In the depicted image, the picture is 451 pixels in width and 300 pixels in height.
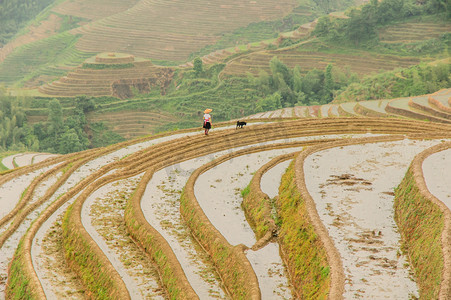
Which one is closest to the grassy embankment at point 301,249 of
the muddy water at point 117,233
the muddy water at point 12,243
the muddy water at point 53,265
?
the muddy water at point 117,233

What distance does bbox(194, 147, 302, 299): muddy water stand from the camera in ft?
37.8

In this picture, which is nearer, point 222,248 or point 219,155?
point 222,248

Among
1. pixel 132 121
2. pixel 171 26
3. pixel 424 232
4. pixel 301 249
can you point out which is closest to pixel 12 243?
pixel 301 249

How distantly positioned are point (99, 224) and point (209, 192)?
3.72 meters

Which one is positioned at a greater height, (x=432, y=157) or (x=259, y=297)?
(x=432, y=157)

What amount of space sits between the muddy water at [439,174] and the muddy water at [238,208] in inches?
167

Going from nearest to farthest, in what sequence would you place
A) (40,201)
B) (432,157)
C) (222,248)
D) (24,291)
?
1. (24,291)
2. (222,248)
3. (432,157)
4. (40,201)

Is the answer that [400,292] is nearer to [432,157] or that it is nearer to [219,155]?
[432,157]

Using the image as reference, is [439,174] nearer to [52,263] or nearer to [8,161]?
[52,263]

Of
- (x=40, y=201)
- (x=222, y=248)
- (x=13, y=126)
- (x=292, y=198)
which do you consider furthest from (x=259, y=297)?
(x=13, y=126)

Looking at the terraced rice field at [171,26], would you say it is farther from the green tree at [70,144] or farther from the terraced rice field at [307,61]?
the green tree at [70,144]

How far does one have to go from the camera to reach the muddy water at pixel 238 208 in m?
11.5

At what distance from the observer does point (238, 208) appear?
15797 mm

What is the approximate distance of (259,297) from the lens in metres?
10.5
